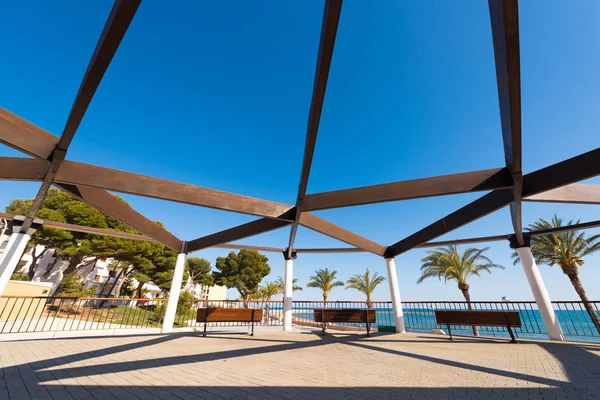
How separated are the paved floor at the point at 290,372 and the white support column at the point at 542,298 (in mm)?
1748

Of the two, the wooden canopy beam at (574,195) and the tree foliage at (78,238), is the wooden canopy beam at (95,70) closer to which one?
the wooden canopy beam at (574,195)

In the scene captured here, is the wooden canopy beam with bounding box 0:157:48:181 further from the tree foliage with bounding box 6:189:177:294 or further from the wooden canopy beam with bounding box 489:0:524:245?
the tree foliage with bounding box 6:189:177:294

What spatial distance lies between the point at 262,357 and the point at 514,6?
7071 millimetres

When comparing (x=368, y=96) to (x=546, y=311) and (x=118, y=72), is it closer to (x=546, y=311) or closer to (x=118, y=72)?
(x=118, y=72)

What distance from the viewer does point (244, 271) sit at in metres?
39.1

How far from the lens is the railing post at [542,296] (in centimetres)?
785

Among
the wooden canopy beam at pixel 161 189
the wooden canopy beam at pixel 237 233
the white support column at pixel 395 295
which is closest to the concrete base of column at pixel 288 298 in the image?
the wooden canopy beam at pixel 237 233

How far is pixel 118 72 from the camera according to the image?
5723mm

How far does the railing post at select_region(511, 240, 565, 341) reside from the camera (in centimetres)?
785

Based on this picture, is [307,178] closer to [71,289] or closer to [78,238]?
[71,289]

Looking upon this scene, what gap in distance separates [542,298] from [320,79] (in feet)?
32.6

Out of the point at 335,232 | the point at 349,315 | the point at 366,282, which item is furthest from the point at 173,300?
the point at 366,282

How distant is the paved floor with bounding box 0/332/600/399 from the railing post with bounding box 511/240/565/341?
1.75 metres

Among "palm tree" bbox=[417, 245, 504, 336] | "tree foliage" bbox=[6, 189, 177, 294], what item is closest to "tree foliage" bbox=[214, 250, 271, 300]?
"tree foliage" bbox=[6, 189, 177, 294]
